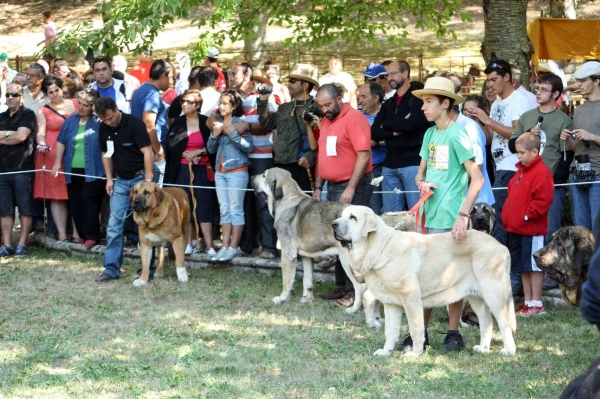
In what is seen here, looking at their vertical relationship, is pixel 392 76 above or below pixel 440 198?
above

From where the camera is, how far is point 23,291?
1033cm

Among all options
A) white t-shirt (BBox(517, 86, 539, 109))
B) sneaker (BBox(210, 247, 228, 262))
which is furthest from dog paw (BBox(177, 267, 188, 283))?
white t-shirt (BBox(517, 86, 539, 109))

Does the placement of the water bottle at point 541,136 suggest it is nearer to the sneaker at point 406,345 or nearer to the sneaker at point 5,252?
the sneaker at point 406,345

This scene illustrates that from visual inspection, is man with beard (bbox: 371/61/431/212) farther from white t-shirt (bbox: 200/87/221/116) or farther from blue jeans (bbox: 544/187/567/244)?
white t-shirt (bbox: 200/87/221/116)

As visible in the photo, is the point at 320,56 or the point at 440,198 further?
the point at 320,56

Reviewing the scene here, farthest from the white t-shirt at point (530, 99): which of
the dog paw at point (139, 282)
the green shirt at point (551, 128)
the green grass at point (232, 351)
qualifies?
the dog paw at point (139, 282)

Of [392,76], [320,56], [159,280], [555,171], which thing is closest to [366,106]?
[392,76]

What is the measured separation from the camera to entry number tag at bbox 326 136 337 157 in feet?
31.1

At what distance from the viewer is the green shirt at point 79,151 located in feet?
40.1

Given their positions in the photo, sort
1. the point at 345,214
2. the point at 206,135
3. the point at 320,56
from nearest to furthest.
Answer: the point at 345,214 < the point at 206,135 < the point at 320,56

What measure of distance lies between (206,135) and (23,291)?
299 centimetres

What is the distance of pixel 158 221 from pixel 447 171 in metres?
4.44

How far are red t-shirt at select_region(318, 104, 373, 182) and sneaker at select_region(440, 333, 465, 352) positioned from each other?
2639 mm

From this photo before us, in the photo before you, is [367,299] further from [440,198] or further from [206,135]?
[206,135]
